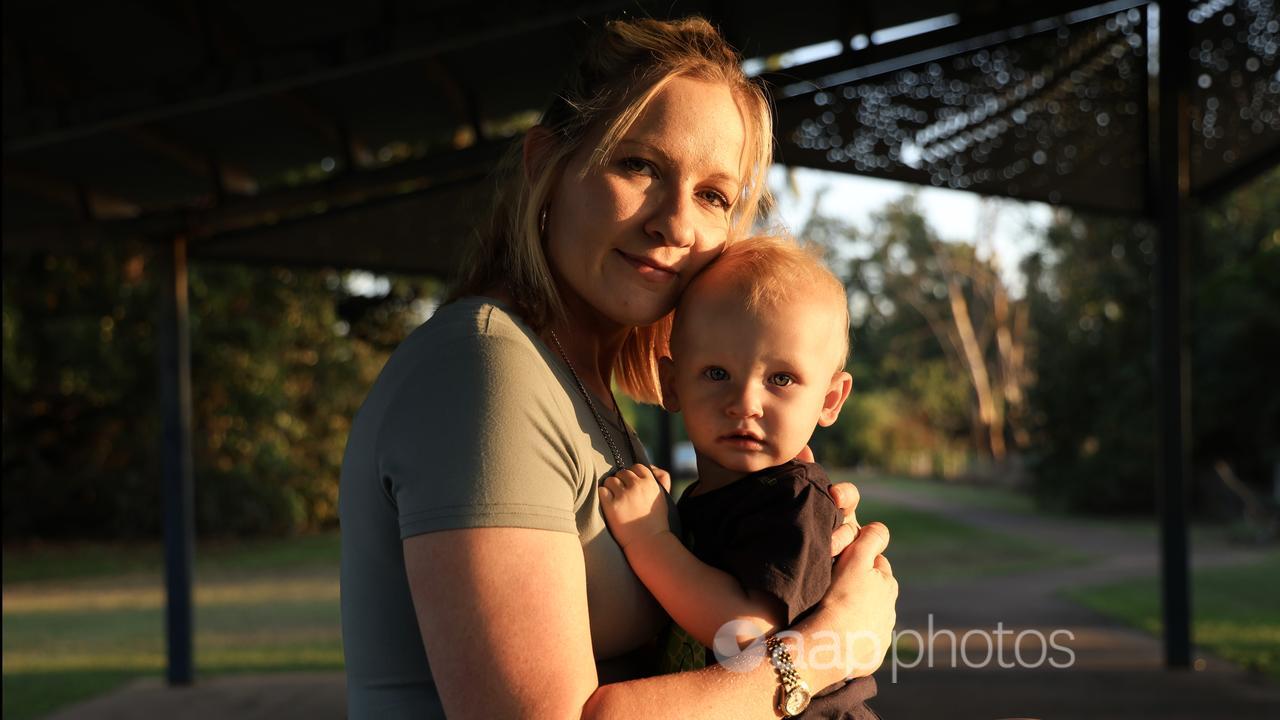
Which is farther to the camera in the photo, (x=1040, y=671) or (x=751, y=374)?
(x=1040, y=671)

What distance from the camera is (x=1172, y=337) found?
444 centimetres

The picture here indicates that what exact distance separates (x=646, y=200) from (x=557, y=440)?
334 millimetres

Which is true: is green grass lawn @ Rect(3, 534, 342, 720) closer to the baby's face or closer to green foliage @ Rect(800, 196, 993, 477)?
the baby's face

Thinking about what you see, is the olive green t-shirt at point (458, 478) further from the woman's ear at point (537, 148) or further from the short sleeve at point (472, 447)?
the woman's ear at point (537, 148)

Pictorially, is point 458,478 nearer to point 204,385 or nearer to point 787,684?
point 787,684

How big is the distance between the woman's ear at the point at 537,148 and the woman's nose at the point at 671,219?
0.14 m

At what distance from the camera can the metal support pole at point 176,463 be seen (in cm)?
488

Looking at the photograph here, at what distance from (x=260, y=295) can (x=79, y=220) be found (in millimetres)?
9225

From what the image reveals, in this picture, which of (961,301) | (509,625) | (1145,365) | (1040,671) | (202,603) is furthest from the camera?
(961,301)

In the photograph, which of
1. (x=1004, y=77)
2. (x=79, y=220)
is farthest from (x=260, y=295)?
(x=1004, y=77)

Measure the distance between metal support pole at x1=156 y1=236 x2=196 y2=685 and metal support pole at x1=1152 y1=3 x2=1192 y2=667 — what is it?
4.14m

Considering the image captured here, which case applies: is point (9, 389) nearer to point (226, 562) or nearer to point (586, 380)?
point (226, 562)

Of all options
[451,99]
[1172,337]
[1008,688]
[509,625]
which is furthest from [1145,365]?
[509,625]

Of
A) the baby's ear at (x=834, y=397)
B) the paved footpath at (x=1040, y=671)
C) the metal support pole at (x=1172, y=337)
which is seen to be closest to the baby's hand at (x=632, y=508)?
the baby's ear at (x=834, y=397)
